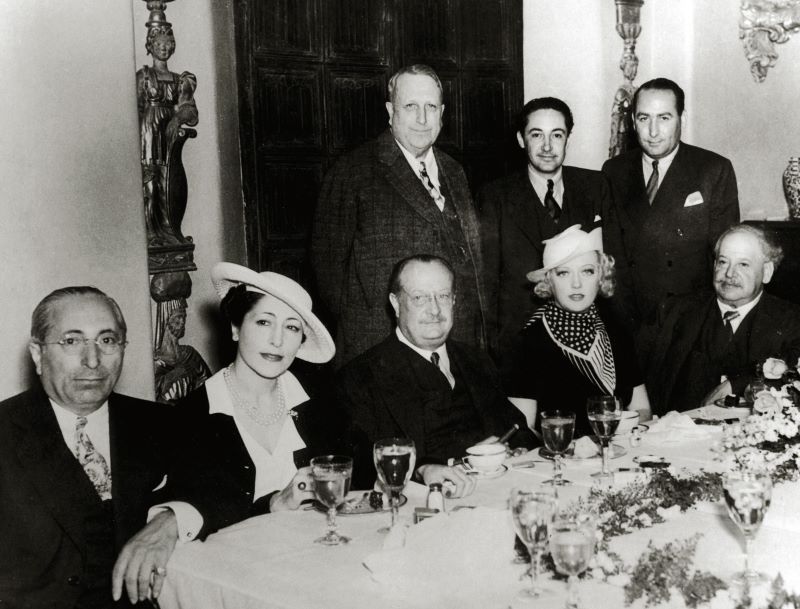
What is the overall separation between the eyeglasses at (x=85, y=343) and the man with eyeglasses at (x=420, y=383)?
737 mm

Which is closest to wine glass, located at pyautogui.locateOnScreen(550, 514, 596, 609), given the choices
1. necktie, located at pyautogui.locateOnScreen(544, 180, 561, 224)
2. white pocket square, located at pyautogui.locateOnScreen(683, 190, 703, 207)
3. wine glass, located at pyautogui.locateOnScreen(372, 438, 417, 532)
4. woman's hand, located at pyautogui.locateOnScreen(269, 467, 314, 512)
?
wine glass, located at pyautogui.locateOnScreen(372, 438, 417, 532)

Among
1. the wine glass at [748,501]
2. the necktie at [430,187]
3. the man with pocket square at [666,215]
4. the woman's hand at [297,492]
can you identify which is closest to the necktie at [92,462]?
the woman's hand at [297,492]

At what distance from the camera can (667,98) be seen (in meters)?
4.32

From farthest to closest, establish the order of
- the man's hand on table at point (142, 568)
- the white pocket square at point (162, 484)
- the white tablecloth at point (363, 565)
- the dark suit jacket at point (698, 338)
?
the dark suit jacket at point (698, 338), the white pocket square at point (162, 484), the man's hand on table at point (142, 568), the white tablecloth at point (363, 565)

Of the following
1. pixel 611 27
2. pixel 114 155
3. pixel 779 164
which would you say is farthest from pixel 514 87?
pixel 114 155

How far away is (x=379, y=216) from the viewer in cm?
368

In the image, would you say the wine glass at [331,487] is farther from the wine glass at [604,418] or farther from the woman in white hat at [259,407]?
the wine glass at [604,418]

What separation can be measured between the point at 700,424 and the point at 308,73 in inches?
105

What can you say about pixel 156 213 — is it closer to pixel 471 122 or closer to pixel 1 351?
pixel 1 351

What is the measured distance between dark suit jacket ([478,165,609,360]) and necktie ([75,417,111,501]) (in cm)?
217

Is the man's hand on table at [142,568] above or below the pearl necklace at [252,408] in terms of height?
below

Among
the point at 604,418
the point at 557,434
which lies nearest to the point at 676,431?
the point at 604,418

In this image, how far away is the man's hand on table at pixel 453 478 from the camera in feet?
7.14

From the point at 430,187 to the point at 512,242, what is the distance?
1.64ft
